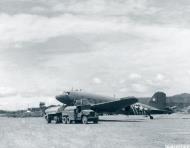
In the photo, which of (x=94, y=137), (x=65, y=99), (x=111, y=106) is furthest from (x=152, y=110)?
(x=94, y=137)

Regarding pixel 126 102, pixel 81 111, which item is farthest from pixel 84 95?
pixel 81 111

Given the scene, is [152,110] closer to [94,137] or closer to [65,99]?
[65,99]

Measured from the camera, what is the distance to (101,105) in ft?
187

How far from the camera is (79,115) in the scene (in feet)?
147

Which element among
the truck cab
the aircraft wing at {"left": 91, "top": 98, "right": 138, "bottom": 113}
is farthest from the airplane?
the truck cab

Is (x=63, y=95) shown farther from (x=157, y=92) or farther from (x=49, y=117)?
(x=157, y=92)

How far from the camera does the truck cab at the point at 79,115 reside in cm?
4397

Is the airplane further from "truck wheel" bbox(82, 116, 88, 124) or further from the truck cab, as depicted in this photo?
"truck wheel" bbox(82, 116, 88, 124)

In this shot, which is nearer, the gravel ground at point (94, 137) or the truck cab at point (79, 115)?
the gravel ground at point (94, 137)

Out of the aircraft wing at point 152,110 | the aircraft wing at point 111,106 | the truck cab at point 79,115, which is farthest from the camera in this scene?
the aircraft wing at point 152,110

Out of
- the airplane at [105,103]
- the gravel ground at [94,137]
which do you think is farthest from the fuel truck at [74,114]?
the gravel ground at [94,137]

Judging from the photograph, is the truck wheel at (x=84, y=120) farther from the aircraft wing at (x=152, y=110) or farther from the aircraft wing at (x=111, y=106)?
the aircraft wing at (x=152, y=110)

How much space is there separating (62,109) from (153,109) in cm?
2433

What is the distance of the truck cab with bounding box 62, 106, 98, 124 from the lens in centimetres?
4397
